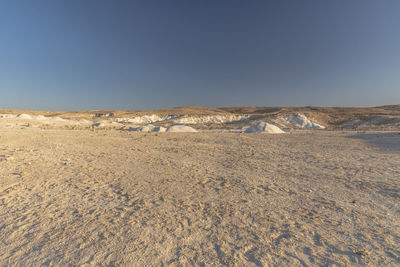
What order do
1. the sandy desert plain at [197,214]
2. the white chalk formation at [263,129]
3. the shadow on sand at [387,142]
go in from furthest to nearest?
the white chalk formation at [263,129]
the shadow on sand at [387,142]
the sandy desert plain at [197,214]

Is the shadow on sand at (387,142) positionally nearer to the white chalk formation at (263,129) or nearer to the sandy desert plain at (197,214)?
the sandy desert plain at (197,214)

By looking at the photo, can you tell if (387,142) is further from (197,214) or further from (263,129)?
(197,214)

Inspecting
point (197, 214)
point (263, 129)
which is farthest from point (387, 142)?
point (197, 214)

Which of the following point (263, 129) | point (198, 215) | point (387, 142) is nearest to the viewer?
point (198, 215)

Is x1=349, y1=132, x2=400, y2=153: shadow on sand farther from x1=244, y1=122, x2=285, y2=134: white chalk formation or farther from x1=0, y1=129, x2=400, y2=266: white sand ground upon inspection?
x1=244, y1=122, x2=285, y2=134: white chalk formation

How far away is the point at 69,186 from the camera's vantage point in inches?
233

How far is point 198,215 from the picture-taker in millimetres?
4355

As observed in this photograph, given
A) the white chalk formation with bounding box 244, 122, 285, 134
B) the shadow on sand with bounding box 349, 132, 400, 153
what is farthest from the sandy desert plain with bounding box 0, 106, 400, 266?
the white chalk formation with bounding box 244, 122, 285, 134

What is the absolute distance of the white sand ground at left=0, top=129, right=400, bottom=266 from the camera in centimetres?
315

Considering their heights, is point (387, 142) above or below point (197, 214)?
below

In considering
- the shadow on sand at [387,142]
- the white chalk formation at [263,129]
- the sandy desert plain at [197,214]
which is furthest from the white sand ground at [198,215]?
the white chalk formation at [263,129]

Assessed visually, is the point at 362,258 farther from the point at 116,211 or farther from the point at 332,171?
the point at 332,171

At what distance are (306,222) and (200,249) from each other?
2.27 m

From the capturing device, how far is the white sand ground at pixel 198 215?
3148mm
